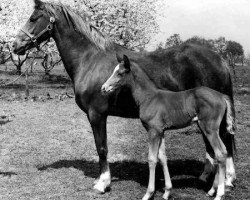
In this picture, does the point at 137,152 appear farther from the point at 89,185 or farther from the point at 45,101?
the point at 45,101

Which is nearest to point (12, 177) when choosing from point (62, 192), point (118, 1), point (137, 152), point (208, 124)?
point (62, 192)

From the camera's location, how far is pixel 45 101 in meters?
19.0

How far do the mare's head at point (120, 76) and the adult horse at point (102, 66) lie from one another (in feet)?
1.52

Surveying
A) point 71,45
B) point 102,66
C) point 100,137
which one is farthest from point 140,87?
point 71,45

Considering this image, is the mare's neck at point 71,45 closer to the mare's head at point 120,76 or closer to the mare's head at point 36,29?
the mare's head at point 36,29

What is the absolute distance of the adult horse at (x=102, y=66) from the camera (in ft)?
21.9

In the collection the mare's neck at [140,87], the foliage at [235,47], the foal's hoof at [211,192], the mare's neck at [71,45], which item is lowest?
the foliage at [235,47]

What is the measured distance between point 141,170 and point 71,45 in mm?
3015

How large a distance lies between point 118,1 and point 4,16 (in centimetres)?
1223

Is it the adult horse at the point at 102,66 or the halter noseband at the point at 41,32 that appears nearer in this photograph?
the adult horse at the point at 102,66

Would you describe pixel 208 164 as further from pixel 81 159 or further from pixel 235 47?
→ pixel 235 47

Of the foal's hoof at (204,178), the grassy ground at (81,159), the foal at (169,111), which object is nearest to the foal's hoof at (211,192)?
the foal at (169,111)

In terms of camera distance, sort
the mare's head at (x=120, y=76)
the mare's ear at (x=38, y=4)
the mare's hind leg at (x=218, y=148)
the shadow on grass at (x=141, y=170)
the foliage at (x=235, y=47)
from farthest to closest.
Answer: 1. the foliage at (x=235, y=47)
2. the shadow on grass at (x=141, y=170)
3. the mare's ear at (x=38, y=4)
4. the mare's head at (x=120, y=76)
5. the mare's hind leg at (x=218, y=148)

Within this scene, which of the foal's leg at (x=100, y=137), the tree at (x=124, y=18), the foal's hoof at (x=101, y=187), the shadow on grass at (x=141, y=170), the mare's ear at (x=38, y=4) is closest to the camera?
the foal's hoof at (x=101, y=187)
